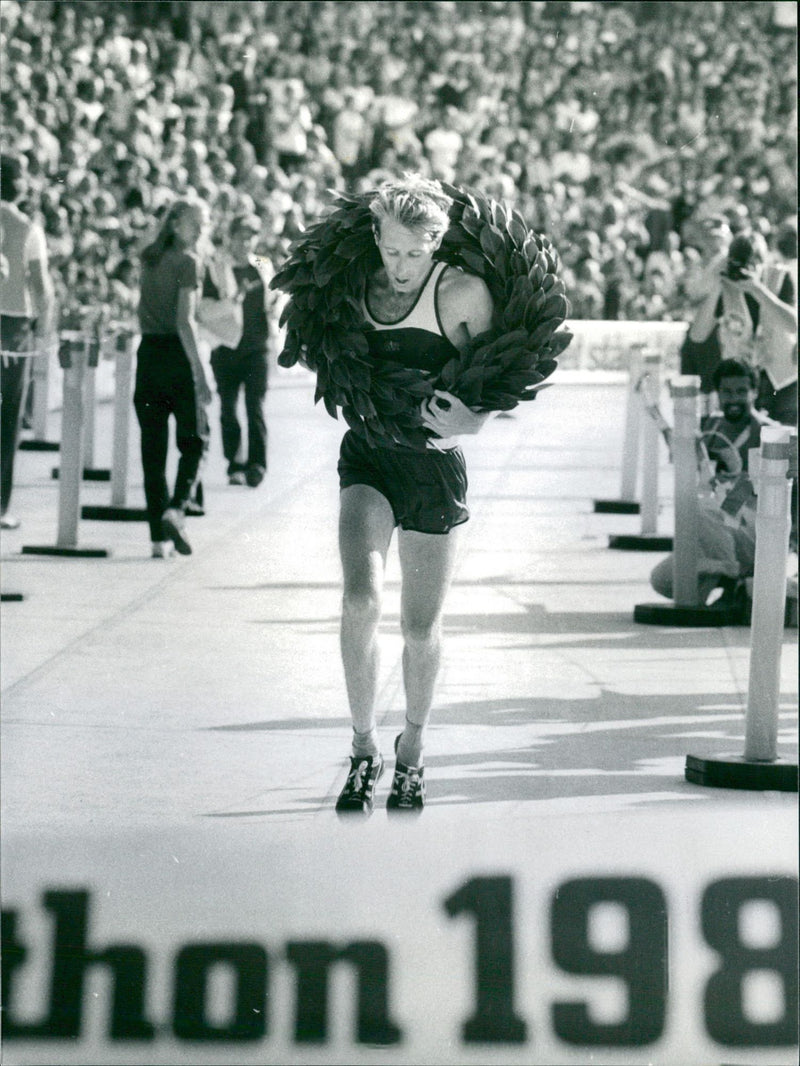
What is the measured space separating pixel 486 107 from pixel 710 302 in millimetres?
9972

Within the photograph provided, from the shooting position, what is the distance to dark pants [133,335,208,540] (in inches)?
142

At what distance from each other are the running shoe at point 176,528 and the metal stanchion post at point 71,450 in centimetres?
50

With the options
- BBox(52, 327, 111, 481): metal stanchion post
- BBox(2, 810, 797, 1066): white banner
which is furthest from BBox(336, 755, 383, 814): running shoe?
BBox(52, 327, 111, 481): metal stanchion post

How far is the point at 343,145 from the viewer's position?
23.6ft

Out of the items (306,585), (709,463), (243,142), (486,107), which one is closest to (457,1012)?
(306,585)

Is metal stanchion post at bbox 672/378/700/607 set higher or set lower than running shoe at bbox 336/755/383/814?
lower

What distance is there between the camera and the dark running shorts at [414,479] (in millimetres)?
2740

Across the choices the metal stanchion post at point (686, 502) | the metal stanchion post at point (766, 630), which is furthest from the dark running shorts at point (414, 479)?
the metal stanchion post at point (686, 502)

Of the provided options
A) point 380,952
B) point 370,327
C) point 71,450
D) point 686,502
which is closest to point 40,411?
point 71,450

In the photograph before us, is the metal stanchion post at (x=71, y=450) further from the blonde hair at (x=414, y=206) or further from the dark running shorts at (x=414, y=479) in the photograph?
the blonde hair at (x=414, y=206)

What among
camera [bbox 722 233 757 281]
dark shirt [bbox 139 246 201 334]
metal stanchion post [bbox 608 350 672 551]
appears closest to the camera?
dark shirt [bbox 139 246 201 334]

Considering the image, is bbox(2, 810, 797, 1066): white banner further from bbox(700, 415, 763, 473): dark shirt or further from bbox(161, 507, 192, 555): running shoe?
bbox(700, 415, 763, 473): dark shirt

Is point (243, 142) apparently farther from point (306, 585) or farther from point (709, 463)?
point (306, 585)

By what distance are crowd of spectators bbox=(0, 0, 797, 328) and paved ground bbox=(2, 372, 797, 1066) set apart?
0.65 metres
